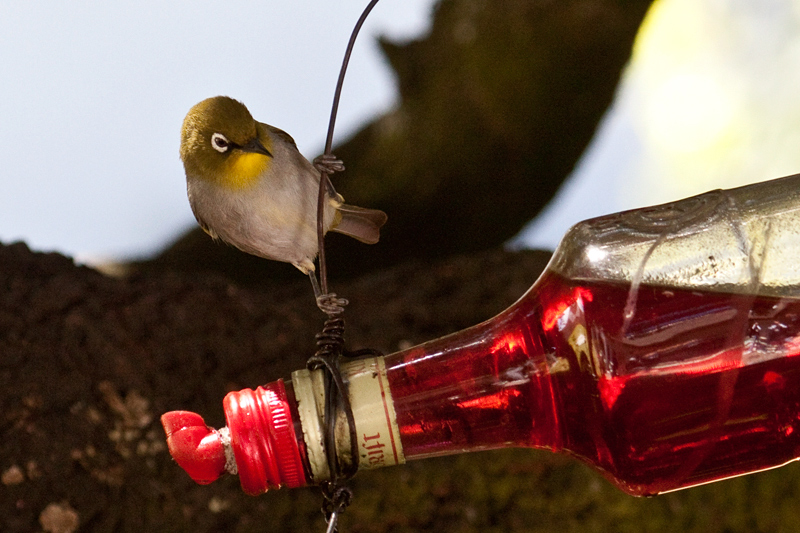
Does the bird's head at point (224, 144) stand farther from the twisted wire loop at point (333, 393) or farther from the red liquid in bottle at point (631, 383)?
the red liquid in bottle at point (631, 383)

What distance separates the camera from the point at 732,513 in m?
0.74

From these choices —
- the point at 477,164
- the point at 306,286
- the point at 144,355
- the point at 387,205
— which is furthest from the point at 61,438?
the point at 477,164

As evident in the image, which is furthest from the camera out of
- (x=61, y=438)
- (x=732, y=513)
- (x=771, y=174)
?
(x=771, y=174)

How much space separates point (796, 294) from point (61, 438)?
1.93 feet

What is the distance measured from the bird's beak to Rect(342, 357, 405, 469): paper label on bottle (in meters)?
0.13

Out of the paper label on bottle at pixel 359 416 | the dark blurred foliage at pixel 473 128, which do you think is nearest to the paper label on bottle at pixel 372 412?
the paper label on bottle at pixel 359 416

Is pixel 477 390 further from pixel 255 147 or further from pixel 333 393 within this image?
pixel 255 147

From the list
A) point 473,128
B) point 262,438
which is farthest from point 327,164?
point 473,128

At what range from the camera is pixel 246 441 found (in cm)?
35

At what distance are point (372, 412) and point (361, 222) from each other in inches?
4.0

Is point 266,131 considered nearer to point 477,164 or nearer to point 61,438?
point 61,438

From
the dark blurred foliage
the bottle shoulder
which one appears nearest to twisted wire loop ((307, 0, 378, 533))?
the bottle shoulder

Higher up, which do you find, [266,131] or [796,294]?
[266,131]

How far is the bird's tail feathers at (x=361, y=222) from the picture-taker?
36 centimetres
